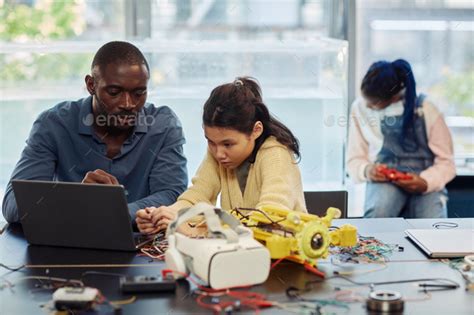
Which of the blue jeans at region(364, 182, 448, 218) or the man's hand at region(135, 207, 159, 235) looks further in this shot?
the blue jeans at region(364, 182, 448, 218)

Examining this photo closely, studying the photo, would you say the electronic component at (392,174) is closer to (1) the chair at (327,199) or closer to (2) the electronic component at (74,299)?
(1) the chair at (327,199)

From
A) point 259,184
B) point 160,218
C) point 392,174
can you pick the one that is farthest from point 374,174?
point 160,218

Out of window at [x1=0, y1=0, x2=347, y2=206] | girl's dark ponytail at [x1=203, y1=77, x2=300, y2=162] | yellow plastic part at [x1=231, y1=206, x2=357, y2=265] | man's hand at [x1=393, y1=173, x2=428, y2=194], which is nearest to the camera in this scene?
yellow plastic part at [x1=231, y1=206, x2=357, y2=265]

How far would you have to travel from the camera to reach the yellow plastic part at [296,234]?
79.1 inches

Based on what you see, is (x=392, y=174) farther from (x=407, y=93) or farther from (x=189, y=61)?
(x=189, y=61)

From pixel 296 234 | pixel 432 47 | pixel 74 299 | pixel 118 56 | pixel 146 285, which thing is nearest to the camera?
pixel 74 299

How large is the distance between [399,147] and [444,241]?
1566 mm

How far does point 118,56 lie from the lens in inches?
113

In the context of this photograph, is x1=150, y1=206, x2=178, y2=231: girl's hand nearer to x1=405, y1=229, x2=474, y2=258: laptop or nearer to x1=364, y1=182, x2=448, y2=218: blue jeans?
x1=405, y1=229, x2=474, y2=258: laptop

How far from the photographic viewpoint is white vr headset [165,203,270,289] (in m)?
1.84

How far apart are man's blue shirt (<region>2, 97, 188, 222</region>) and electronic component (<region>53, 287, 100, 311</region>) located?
1.09 meters

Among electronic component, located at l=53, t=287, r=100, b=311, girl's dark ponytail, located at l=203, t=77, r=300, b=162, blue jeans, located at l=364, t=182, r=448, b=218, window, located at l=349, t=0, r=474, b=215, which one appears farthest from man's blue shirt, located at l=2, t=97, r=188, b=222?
window, located at l=349, t=0, r=474, b=215

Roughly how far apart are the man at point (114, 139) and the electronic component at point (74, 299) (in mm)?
1059

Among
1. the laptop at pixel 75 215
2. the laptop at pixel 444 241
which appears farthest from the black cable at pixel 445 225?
the laptop at pixel 75 215
